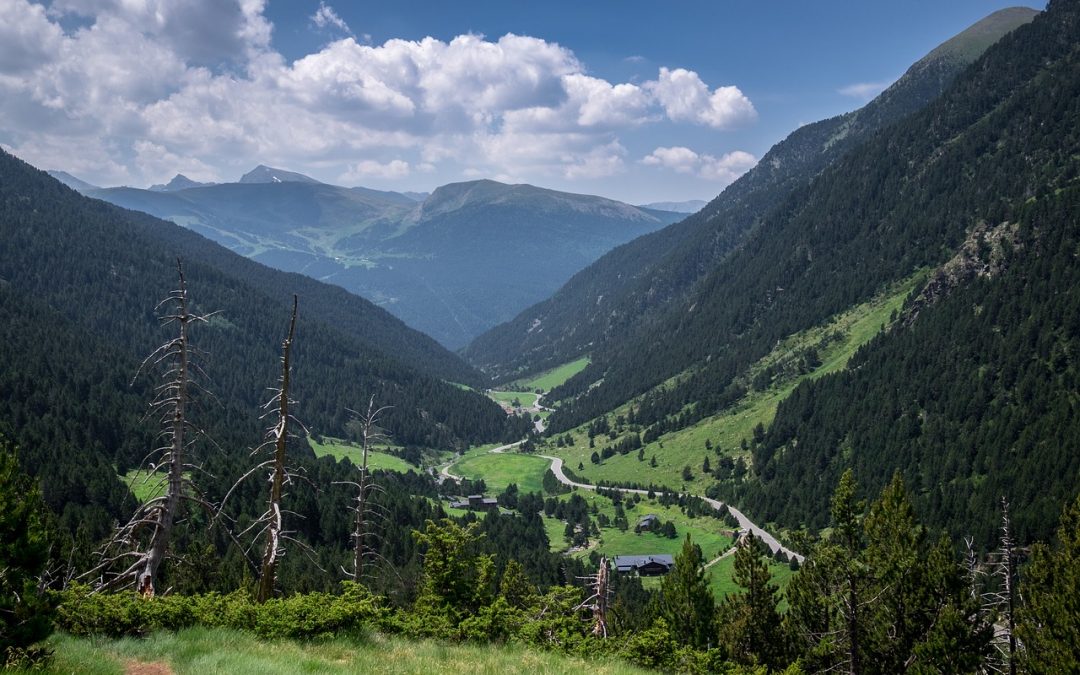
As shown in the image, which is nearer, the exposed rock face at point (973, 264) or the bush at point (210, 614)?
the bush at point (210, 614)

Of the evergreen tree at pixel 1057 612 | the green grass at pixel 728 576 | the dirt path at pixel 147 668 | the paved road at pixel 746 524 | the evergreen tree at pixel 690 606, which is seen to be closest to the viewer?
the dirt path at pixel 147 668

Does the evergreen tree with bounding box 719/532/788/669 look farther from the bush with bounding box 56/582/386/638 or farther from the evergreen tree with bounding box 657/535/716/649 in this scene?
the bush with bounding box 56/582/386/638

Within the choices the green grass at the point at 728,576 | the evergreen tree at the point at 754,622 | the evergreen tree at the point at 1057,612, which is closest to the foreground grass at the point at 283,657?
the evergreen tree at the point at 754,622

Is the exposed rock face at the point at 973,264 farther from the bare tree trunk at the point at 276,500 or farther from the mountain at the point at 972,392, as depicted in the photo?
the bare tree trunk at the point at 276,500

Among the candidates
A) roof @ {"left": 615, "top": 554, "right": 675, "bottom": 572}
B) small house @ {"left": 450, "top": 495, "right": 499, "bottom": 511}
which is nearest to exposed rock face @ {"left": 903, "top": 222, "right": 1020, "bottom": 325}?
roof @ {"left": 615, "top": 554, "right": 675, "bottom": 572}

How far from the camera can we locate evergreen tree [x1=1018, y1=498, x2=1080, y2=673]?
32.6 metres

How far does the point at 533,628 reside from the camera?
24969 millimetres

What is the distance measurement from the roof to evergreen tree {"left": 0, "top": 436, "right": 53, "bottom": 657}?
10913 centimetres

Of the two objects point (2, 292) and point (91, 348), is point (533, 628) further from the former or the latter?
point (2, 292)

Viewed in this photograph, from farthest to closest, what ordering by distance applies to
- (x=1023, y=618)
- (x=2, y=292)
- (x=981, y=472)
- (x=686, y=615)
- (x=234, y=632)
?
(x=2, y=292) → (x=981, y=472) → (x=686, y=615) → (x=1023, y=618) → (x=234, y=632)

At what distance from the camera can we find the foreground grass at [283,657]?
15.4 m

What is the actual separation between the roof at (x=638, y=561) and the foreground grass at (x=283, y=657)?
100157 mm

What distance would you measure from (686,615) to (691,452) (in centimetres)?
14597

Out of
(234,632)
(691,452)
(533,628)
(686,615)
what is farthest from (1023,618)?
(691,452)
